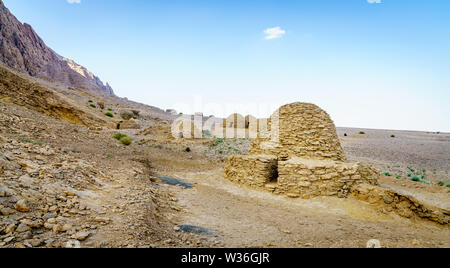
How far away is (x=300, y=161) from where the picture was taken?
855 cm

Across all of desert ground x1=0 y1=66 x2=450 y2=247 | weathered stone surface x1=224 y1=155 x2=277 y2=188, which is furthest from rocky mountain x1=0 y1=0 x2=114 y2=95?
weathered stone surface x1=224 y1=155 x2=277 y2=188

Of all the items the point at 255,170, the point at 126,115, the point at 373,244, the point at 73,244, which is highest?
the point at 126,115

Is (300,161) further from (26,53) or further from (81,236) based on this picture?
(26,53)

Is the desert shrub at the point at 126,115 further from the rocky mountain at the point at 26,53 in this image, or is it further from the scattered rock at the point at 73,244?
the scattered rock at the point at 73,244

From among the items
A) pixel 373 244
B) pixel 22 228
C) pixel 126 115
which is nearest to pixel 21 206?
pixel 22 228

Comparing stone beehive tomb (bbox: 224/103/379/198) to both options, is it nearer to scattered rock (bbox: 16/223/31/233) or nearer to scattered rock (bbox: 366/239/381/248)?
scattered rock (bbox: 366/239/381/248)

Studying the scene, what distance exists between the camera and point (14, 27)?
185ft

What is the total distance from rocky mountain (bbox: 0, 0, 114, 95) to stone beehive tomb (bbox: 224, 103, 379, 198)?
56.9 m

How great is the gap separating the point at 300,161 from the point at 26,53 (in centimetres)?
7611

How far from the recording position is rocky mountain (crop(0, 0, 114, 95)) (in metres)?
48.1

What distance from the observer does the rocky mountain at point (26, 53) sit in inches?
1893
